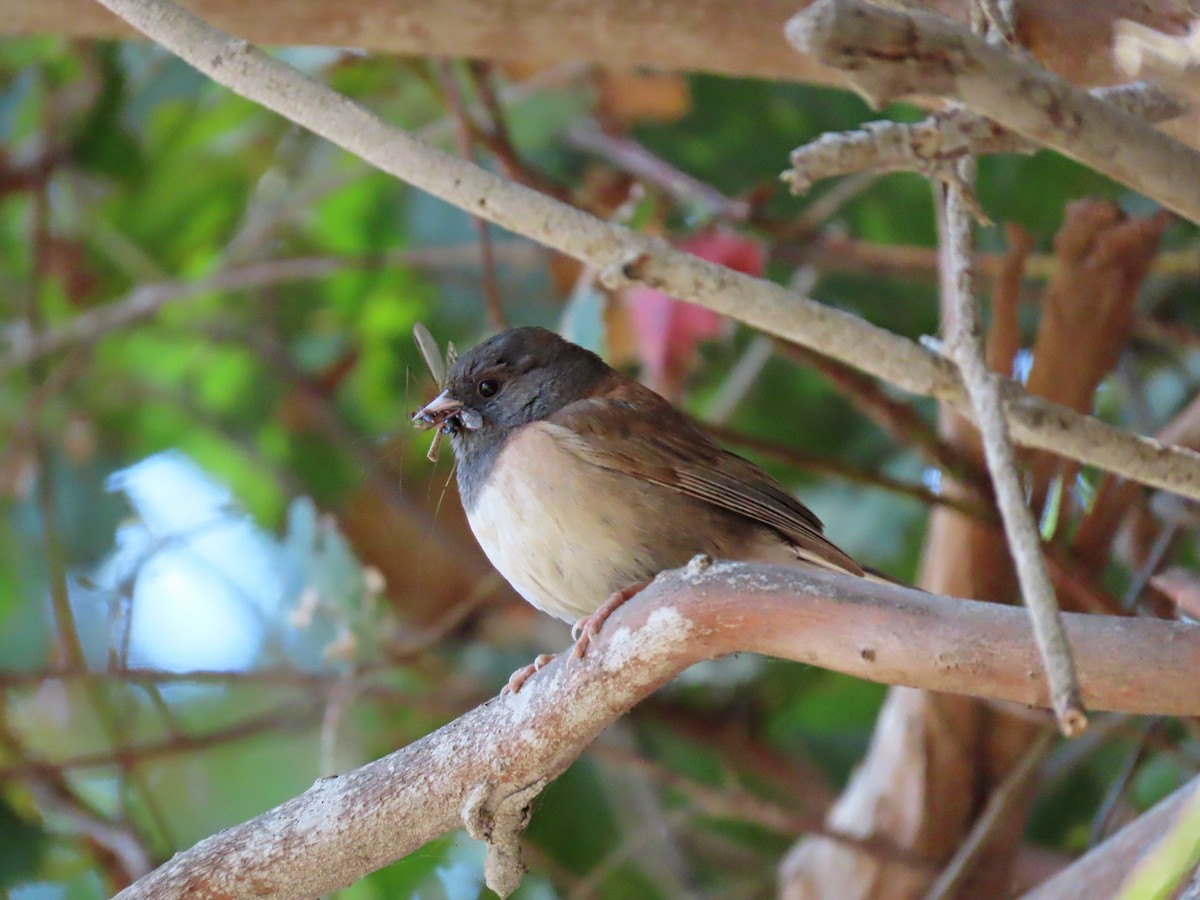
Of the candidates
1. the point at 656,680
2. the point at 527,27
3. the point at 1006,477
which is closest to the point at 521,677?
the point at 656,680

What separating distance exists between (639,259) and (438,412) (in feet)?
4.45

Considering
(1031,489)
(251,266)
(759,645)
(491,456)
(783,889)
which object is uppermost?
(251,266)

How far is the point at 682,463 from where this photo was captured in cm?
298

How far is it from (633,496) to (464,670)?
2391 millimetres

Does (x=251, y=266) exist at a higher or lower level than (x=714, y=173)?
higher

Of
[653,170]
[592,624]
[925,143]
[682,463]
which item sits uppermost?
[653,170]

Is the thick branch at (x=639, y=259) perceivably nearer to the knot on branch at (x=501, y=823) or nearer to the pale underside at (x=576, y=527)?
the knot on branch at (x=501, y=823)

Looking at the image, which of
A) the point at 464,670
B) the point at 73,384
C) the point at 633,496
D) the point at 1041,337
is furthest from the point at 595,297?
the point at 73,384

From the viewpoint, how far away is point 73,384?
5.42m

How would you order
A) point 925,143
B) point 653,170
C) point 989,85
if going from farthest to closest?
point 653,170 < point 925,143 < point 989,85

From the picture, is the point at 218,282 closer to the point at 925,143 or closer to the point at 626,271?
the point at 626,271

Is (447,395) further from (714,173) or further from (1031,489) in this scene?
(714,173)

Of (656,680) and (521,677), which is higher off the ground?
(521,677)

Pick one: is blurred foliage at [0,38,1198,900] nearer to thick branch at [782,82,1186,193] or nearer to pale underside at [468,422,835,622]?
pale underside at [468,422,835,622]
